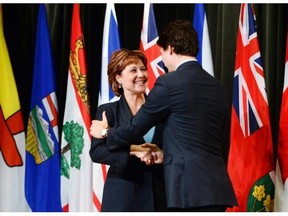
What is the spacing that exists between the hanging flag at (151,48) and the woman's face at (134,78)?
926 millimetres

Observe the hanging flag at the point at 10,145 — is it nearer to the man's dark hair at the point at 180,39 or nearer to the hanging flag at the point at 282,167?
the hanging flag at the point at 282,167

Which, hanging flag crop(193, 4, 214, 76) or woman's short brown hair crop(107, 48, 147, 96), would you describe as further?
hanging flag crop(193, 4, 214, 76)

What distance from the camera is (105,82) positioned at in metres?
3.62

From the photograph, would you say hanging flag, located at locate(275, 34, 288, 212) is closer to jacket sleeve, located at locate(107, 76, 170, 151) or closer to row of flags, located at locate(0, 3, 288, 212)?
row of flags, located at locate(0, 3, 288, 212)

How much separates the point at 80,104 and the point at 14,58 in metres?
0.78

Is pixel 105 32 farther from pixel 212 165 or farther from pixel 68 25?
pixel 212 165

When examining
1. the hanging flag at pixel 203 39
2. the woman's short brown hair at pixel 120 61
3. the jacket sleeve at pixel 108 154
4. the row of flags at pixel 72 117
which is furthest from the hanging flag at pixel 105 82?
the jacket sleeve at pixel 108 154

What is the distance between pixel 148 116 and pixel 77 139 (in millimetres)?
1524

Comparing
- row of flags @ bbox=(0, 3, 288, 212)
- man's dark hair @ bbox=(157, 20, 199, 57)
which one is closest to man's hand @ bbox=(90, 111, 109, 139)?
man's dark hair @ bbox=(157, 20, 199, 57)

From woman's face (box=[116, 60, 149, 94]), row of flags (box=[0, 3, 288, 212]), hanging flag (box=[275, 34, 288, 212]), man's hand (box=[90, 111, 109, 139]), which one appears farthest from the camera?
row of flags (box=[0, 3, 288, 212])

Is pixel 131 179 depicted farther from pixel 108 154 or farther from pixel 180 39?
pixel 180 39

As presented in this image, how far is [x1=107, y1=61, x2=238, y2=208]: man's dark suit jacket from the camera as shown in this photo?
7.04ft

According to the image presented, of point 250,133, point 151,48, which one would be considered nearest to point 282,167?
point 250,133

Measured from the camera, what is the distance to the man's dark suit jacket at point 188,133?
2146 mm
